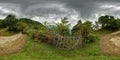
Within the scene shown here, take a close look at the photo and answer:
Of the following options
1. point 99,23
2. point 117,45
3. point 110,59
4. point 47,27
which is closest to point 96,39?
point 117,45

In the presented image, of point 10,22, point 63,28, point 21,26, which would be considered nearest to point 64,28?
point 63,28

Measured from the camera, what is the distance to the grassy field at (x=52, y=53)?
3566 centimetres

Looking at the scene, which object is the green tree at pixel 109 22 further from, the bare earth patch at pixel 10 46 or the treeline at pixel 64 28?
the bare earth patch at pixel 10 46

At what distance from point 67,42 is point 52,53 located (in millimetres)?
3534

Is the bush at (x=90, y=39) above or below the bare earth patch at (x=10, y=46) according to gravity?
above

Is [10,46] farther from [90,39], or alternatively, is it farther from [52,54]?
[90,39]

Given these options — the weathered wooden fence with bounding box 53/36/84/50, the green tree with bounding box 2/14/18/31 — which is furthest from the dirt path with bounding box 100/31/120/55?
the green tree with bounding box 2/14/18/31

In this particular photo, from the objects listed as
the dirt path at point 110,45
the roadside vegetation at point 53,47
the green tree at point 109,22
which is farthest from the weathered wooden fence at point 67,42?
the green tree at point 109,22

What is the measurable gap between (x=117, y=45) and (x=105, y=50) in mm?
3326

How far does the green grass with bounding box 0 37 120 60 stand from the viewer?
35625mm

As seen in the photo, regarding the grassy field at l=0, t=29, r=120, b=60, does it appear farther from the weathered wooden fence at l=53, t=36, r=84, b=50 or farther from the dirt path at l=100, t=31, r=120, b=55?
the dirt path at l=100, t=31, r=120, b=55

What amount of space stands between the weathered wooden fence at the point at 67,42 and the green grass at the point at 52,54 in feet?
2.97

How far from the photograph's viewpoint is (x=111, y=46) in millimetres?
41812

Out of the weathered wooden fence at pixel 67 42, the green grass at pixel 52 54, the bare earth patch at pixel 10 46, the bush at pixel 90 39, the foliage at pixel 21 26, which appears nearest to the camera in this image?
the green grass at pixel 52 54
